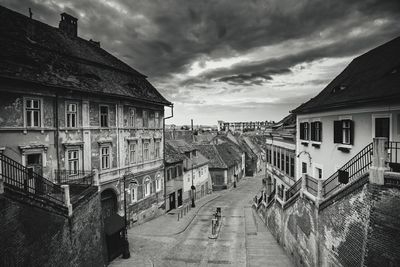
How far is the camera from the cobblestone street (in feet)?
55.8

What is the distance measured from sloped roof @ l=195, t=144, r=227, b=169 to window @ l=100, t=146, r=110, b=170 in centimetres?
3034

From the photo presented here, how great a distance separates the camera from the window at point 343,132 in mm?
14719

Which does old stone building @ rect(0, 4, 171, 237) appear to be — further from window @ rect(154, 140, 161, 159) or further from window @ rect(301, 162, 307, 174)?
window @ rect(301, 162, 307, 174)

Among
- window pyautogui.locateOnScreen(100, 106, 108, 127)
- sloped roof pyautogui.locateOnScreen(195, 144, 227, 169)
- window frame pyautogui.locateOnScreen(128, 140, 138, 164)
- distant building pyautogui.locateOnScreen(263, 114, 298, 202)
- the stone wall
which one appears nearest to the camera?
the stone wall

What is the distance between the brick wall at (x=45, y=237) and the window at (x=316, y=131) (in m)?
16.3

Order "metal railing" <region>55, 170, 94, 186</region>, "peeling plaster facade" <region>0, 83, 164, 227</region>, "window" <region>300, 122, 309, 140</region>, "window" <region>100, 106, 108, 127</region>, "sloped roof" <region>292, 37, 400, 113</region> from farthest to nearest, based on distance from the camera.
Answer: "window" <region>300, 122, 309, 140</region>
"window" <region>100, 106, 108, 127</region>
"metal railing" <region>55, 170, 94, 186</region>
"peeling plaster facade" <region>0, 83, 164, 227</region>
"sloped roof" <region>292, 37, 400, 113</region>

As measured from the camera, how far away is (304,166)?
21219mm

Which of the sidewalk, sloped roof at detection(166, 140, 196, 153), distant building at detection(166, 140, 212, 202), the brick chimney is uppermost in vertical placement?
the brick chimney

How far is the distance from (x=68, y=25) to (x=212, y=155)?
3473 cm

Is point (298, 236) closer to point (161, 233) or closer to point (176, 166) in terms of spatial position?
point (161, 233)

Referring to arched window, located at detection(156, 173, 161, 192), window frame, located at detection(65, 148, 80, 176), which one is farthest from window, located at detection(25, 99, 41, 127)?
arched window, located at detection(156, 173, 161, 192)

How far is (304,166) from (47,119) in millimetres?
19909

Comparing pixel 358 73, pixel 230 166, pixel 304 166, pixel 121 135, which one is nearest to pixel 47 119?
pixel 121 135

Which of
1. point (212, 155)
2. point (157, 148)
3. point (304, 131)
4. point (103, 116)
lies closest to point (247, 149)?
point (212, 155)
